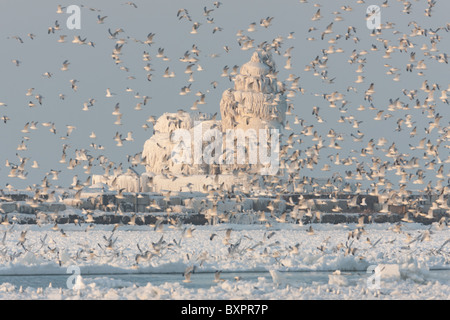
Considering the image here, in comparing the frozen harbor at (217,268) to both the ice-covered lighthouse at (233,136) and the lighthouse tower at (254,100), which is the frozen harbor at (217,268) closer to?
the ice-covered lighthouse at (233,136)

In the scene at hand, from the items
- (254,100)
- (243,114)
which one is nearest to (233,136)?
(243,114)

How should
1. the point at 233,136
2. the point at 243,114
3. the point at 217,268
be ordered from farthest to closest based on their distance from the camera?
the point at 243,114, the point at 233,136, the point at 217,268

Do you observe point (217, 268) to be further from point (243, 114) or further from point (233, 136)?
point (243, 114)

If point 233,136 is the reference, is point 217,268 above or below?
below

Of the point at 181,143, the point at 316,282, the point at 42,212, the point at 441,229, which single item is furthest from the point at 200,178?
the point at 316,282

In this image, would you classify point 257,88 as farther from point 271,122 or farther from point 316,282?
point 316,282

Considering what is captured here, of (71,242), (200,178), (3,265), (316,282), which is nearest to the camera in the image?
(316,282)

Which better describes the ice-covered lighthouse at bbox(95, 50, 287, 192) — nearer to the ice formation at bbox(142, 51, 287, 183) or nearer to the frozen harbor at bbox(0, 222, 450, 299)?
the ice formation at bbox(142, 51, 287, 183)

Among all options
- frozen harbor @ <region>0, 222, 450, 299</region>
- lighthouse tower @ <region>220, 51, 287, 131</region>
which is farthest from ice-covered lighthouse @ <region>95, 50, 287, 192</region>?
frozen harbor @ <region>0, 222, 450, 299</region>

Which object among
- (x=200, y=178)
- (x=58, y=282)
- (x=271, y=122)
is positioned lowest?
(x=58, y=282)
